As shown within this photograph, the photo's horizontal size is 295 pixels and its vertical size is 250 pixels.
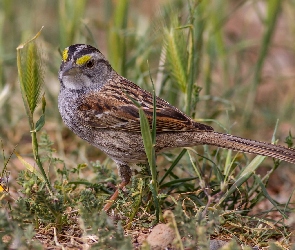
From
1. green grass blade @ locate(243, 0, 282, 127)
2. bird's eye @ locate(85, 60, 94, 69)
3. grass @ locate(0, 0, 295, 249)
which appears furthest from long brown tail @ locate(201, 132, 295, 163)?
green grass blade @ locate(243, 0, 282, 127)

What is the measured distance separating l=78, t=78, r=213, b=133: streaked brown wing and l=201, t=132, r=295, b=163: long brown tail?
98mm

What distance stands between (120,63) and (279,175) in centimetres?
215

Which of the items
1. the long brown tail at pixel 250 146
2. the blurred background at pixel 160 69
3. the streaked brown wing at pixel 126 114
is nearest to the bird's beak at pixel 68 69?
the streaked brown wing at pixel 126 114

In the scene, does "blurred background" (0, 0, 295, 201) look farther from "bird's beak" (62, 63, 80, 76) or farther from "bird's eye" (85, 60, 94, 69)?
"bird's beak" (62, 63, 80, 76)

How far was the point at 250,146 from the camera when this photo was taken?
15.7 feet

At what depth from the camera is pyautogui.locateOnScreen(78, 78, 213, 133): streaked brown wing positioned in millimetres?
4973

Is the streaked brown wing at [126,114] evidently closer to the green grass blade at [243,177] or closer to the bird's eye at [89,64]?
the bird's eye at [89,64]

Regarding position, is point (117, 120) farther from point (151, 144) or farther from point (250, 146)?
point (250, 146)

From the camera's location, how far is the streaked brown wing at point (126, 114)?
4.97 metres

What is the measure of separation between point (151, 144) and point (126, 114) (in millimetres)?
815

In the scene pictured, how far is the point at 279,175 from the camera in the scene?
22.9 ft

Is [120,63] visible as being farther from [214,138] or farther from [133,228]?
[133,228]

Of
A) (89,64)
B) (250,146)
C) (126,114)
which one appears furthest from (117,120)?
(250,146)

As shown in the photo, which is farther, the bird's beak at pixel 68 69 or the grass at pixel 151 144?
the bird's beak at pixel 68 69
